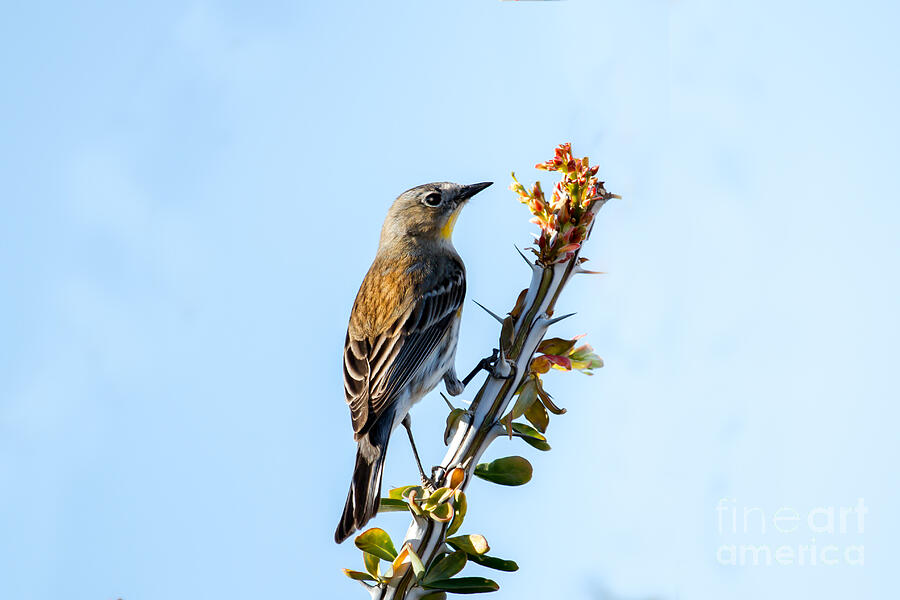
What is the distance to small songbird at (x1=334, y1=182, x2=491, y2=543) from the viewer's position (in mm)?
2754

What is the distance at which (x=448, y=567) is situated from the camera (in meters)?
1.57

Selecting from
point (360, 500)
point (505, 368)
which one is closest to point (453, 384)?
point (360, 500)

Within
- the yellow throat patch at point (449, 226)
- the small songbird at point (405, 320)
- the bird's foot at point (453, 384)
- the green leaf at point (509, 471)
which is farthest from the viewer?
the yellow throat patch at point (449, 226)

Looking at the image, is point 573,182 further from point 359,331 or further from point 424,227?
point 424,227

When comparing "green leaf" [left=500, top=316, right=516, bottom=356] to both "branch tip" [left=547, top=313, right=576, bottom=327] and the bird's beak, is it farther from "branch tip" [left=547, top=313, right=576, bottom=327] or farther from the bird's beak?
the bird's beak

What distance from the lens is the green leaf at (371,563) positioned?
1.65 m

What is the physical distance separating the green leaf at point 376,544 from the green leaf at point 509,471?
27 centimetres

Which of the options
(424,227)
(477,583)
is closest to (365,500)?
(477,583)

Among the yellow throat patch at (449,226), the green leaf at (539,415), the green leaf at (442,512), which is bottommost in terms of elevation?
the green leaf at (442,512)

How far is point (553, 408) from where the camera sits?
1864mm

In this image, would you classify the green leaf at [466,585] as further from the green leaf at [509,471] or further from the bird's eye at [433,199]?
the bird's eye at [433,199]

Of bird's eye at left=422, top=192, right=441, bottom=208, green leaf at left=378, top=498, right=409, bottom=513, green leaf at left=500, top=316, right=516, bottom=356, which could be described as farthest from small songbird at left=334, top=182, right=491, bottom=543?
green leaf at left=500, top=316, right=516, bottom=356

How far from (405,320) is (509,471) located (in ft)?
4.64

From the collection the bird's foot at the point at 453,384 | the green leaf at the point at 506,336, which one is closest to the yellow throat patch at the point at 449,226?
the bird's foot at the point at 453,384
